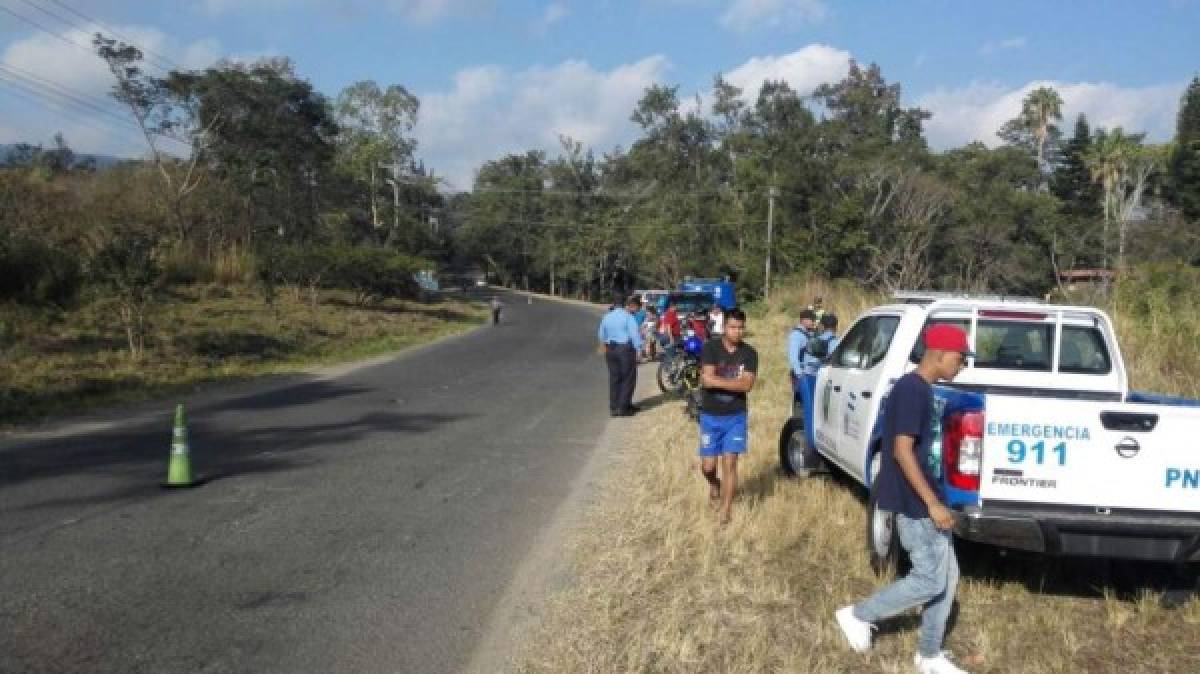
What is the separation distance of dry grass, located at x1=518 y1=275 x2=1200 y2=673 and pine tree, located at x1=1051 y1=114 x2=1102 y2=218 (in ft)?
224

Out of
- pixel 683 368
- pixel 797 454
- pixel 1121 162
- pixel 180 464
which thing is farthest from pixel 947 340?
pixel 1121 162

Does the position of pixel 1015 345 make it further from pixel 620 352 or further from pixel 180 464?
pixel 620 352

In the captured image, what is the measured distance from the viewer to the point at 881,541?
6660 mm

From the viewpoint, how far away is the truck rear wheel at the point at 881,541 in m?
6.44

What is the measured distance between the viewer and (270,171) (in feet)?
168

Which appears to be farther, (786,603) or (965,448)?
(786,603)

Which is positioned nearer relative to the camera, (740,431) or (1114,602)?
(1114,602)

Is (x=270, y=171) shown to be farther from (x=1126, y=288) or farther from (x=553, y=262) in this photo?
(x=553, y=262)

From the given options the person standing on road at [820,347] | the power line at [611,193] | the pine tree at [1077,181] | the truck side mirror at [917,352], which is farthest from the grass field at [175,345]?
the pine tree at [1077,181]

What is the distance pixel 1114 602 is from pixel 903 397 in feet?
8.19

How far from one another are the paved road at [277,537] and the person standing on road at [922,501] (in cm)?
237

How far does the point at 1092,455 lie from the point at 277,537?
220 inches

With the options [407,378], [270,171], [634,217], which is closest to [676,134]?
[634,217]

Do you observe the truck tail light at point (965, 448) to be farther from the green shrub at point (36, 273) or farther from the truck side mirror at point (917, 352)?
the green shrub at point (36, 273)
